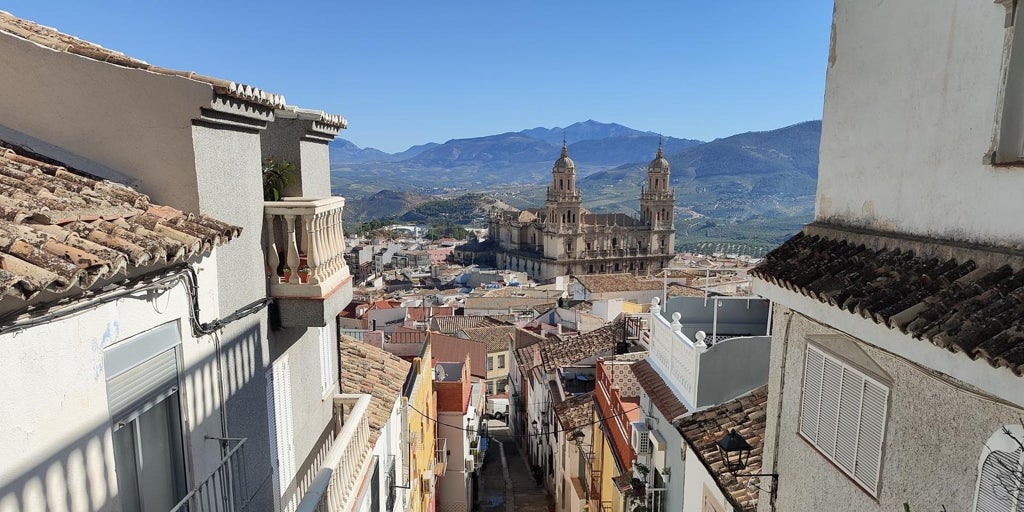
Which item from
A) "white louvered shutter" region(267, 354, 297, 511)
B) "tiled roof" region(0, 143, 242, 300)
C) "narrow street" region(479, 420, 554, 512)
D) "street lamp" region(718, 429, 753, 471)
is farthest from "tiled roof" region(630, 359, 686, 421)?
"narrow street" region(479, 420, 554, 512)

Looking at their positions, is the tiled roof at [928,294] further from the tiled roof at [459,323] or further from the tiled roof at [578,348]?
the tiled roof at [459,323]

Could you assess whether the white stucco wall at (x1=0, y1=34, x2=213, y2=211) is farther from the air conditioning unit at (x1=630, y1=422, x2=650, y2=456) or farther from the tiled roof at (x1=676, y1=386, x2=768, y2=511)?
the air conditioning unit at (x1=630, y1=422, x2=650, y2=456)

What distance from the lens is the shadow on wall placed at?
2.93 m

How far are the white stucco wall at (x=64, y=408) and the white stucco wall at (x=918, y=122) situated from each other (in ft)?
16.7

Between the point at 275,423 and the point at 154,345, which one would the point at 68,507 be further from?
the point at 275,423

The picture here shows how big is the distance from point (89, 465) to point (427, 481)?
51.9 feet

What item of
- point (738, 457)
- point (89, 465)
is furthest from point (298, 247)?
point (738, 457)

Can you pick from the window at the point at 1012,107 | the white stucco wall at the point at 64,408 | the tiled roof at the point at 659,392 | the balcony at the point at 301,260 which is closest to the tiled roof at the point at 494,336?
the tiled roof at the point at 659,392

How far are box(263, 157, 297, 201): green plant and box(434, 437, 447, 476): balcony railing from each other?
1587 cm

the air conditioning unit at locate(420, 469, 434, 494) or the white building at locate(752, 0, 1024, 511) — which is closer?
the white building at locate(752, 0, 1024, 511)

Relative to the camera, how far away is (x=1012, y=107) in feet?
10.8

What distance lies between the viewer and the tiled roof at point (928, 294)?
115 inches

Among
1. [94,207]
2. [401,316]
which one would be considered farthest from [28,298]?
[401,316]

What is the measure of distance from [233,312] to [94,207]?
1.56 metres
